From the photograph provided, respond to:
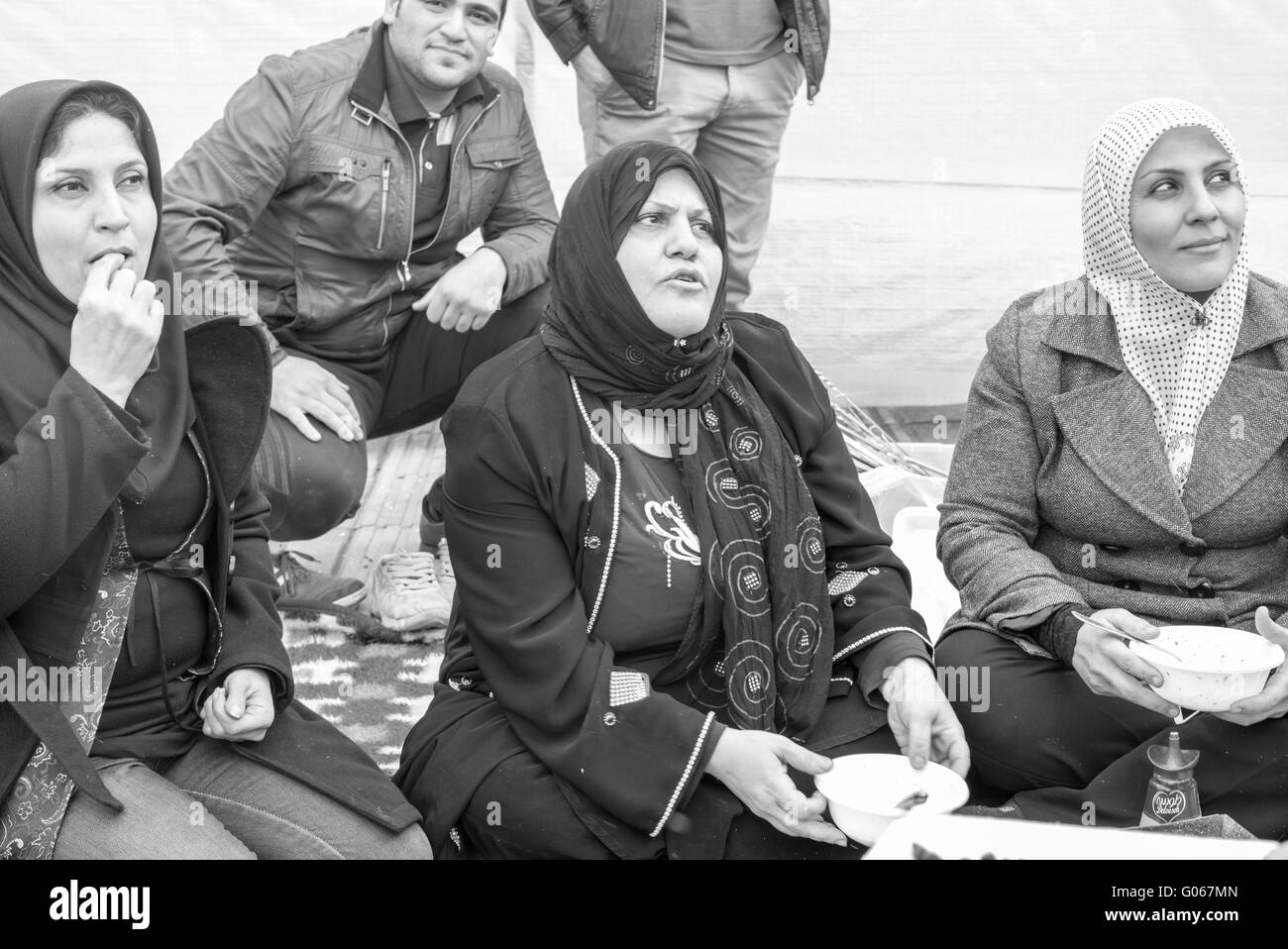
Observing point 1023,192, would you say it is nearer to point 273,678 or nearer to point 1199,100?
point 1199,100

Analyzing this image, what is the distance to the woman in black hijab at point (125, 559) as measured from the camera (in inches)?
76.5

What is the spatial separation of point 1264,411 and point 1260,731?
1.76 ft

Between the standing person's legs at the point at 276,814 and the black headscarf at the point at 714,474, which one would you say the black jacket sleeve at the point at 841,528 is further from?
the standing person's legs at the point at 276,814

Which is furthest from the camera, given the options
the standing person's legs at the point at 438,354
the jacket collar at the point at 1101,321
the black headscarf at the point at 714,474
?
the standing person's legs at the point at 438,354

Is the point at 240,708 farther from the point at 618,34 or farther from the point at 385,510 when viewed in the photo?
the point at 618,34

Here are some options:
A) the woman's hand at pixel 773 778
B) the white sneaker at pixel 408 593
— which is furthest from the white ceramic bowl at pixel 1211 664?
the white sneaker at pixel 408 593

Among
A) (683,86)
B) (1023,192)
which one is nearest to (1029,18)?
(1023,192)

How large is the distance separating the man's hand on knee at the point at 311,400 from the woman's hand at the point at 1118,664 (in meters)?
1.90

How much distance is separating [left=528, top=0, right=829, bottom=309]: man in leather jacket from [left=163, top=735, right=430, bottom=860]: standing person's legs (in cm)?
247

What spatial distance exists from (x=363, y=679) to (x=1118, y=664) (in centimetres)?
173

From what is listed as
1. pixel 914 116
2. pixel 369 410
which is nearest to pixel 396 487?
pixel 369 410

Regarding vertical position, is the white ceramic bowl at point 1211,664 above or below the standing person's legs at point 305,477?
above

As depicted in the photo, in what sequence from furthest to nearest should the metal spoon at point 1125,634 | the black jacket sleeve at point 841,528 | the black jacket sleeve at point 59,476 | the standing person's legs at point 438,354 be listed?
the standing person's legs at point 438,354 → the black jacket sleeve at point 841,528 → the metal spoon at point 1125,634 → the black jacket sleeve at point 59,476

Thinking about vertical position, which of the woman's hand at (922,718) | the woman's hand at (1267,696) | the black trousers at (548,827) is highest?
the woman's hand at (1267,696)
